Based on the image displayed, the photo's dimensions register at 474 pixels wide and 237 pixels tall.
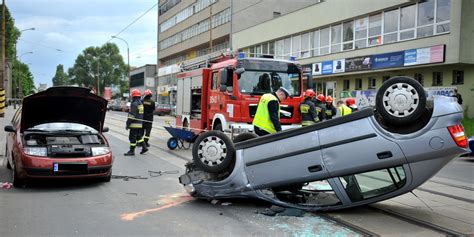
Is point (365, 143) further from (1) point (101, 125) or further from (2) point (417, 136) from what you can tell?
(1) point (101, 125)

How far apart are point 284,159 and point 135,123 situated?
22.3ft

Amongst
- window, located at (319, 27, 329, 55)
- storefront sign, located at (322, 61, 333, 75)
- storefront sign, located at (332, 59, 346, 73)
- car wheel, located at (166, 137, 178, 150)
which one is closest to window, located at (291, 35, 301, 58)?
window, located at (319, 27, 329, 55)

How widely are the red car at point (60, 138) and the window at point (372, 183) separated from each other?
396cm

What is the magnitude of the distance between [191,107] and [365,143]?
32.9 ft

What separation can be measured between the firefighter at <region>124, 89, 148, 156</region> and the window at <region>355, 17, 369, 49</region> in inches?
757

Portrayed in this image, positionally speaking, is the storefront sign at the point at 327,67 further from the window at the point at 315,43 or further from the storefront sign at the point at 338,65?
the window at the point at 315,43

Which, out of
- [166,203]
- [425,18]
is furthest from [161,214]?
[425,18]

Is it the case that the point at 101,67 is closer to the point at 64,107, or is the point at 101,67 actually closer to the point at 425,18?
the point at 425,18

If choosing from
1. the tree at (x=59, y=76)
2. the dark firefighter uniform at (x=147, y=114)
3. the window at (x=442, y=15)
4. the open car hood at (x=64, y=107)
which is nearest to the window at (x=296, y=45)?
the window at (x=442, y=15)

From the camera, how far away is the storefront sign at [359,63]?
2643 cm

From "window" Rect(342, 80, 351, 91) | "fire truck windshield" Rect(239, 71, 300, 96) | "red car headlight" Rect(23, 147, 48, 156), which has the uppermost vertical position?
"window" Rect(342, 80, 351, 91)

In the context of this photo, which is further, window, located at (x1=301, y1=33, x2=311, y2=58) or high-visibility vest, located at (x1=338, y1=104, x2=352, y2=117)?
window, located at (x1=301, y1=33, x2=311, y2=58)

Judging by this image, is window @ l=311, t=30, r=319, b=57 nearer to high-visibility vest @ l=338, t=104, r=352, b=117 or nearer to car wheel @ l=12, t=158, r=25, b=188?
high-visibility vest @ l=338, t=104, r=352, b=117

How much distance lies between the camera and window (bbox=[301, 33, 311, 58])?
32.7 m
